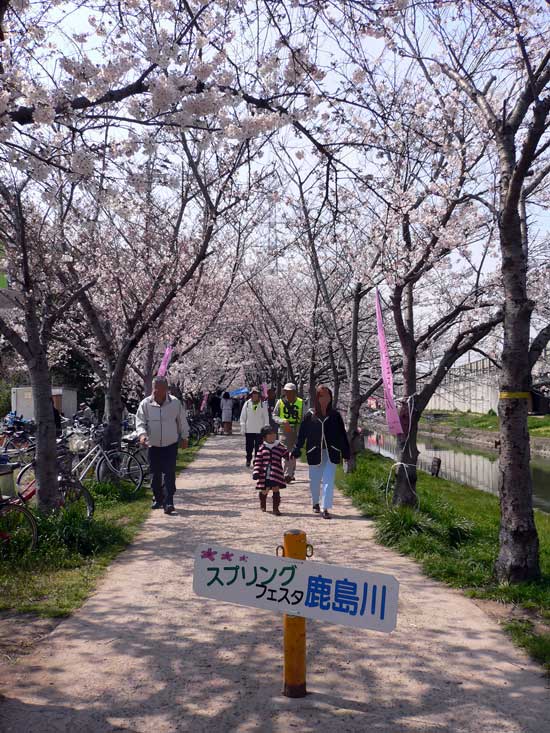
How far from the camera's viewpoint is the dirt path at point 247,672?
11.8 ft

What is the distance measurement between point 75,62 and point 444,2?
10.6ft

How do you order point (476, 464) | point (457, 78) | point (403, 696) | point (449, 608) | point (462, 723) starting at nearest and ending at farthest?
point (462, 723) < point (403, 696) < point (449, 608) < point (457, 78) < point (476, 464)

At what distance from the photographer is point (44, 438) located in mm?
8469

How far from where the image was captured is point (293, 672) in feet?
12.4

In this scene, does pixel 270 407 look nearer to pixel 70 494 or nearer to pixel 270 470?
pixel 270 470

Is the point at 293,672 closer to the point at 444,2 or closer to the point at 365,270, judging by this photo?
the point at 444,2

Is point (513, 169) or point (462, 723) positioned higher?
point (513, 169)

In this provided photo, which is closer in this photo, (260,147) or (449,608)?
(449,608)

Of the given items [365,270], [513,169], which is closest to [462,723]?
[513,169]

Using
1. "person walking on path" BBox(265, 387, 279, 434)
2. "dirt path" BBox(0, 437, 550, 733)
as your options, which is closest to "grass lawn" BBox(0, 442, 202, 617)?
"dirt path" BBox(0, 437, 550, 733)

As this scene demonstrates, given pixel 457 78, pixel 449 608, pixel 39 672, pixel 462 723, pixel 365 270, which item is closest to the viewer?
pixel 462 723

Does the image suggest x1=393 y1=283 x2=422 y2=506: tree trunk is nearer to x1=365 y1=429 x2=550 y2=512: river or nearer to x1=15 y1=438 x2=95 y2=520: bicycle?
x1=15 y1=438 x2=95 y2=520: bicycle

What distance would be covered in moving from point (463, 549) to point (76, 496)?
4720mm

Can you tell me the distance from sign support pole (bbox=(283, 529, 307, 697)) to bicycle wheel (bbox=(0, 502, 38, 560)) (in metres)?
3.89
